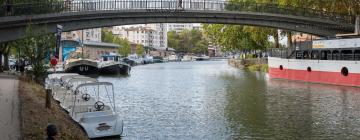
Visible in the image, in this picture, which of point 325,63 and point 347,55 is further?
point 325,63

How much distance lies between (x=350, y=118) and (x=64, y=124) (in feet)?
51.2

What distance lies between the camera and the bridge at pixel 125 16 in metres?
42.3

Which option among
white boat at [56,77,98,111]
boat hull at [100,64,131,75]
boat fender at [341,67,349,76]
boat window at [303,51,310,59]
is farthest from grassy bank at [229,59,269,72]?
white boat at [56,77,98,111]

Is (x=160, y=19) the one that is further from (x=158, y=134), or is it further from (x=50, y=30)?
(x=158, y=134)

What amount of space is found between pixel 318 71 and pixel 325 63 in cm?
180

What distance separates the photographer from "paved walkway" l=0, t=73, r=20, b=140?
1701 centimetres

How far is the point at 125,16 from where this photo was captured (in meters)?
46.0

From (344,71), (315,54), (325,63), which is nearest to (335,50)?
(325,63)

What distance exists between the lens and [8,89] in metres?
31.7

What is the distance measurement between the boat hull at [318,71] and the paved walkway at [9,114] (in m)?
32.2

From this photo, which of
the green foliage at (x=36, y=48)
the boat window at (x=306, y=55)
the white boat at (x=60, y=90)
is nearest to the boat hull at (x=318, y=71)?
the boat window at (x=306, y=55)

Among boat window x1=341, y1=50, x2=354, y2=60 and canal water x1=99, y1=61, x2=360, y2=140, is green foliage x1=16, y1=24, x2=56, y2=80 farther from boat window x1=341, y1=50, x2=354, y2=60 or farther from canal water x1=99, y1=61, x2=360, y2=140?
boat window x1=341, y1=50, x2=354, y2=60

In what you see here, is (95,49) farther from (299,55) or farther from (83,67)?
(299,55)

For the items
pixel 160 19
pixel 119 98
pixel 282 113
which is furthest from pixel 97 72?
pixel 282 113
